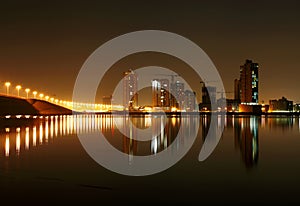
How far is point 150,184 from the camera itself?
855 centimetres

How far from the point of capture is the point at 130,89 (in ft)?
623

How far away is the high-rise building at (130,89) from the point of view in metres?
183

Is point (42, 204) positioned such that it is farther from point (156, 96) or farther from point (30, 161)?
point (156, 96)

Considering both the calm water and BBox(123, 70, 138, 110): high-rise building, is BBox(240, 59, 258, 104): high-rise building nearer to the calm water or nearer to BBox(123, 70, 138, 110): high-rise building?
BBox(123, 70, 138, 110): high-rise building

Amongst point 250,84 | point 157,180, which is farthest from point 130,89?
point 157,180

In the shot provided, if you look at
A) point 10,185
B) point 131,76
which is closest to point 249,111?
point 131,76

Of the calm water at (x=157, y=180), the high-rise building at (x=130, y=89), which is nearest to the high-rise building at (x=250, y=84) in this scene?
the high-rise building at (x=130, y=89)

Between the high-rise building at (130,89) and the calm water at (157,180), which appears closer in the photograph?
the calm water at (157,180)

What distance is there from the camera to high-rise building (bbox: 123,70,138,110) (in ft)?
600

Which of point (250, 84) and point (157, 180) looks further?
point (250, 84)

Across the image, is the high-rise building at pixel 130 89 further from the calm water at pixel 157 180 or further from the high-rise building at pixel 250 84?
the calm water at pixel 157 180

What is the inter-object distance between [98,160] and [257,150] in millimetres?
6687

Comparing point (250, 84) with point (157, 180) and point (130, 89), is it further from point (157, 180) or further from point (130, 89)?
point (157, 180)

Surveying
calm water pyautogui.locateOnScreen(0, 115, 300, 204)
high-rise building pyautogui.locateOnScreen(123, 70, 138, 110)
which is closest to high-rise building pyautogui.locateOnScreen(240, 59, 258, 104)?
high-rise building pyautogui.locateOnScreen(123, 70, 138, 110)
